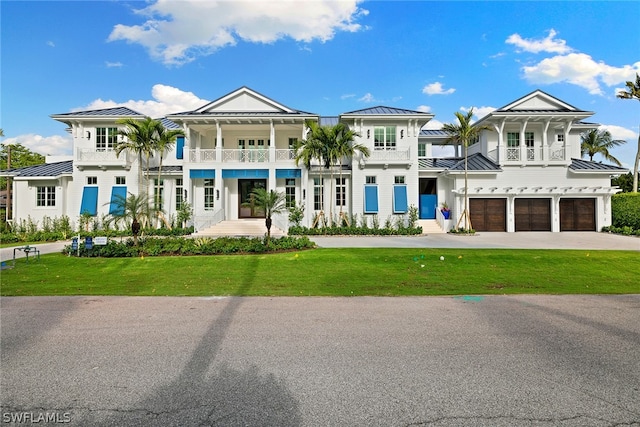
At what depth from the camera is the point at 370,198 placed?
2447 cm

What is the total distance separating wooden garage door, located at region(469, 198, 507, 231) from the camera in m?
24.6

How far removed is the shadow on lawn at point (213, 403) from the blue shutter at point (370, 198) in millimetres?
20723

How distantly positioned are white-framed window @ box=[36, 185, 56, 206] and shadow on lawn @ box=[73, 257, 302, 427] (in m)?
27.3

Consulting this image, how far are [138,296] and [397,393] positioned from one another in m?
6.57

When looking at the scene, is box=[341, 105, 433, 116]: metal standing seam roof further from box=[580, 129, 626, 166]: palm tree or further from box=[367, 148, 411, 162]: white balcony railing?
box=[580, 129, 626, 166]: palm tree

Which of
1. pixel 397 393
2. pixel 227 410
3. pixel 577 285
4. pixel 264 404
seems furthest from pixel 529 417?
pixel 577 285

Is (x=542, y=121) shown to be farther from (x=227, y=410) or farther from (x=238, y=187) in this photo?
(x=227, y=410)

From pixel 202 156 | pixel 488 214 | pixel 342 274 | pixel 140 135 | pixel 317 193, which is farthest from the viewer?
pixel 317 193

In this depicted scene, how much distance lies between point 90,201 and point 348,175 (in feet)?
59.6

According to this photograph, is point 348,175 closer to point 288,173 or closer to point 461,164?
point 288,173

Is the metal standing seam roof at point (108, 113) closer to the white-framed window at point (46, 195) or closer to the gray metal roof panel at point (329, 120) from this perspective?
the white-framed window at point (46, 195)

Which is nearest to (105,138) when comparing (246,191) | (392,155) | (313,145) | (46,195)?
(46,195)

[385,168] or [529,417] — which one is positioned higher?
[385,168]

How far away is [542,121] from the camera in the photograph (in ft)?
82.6
